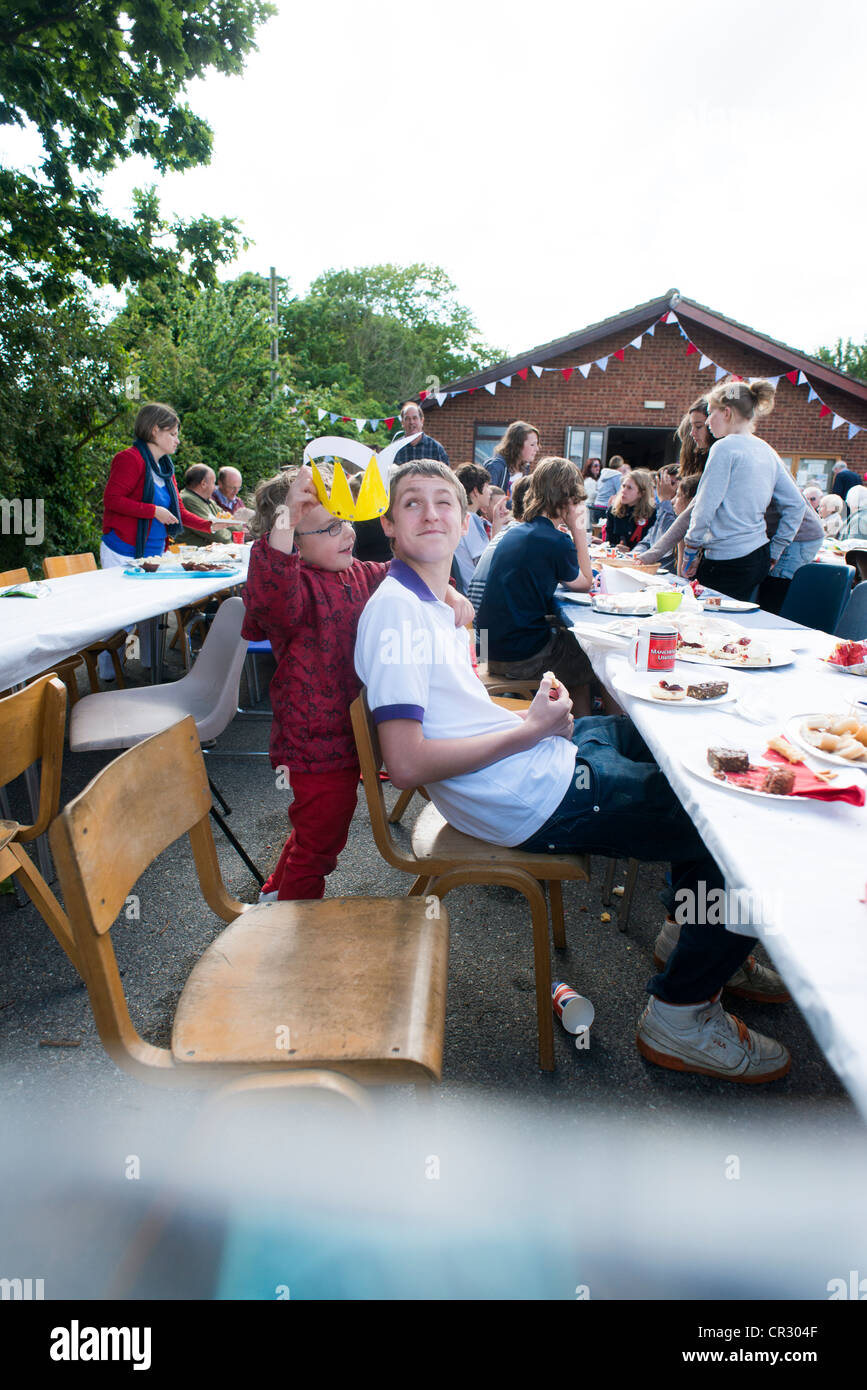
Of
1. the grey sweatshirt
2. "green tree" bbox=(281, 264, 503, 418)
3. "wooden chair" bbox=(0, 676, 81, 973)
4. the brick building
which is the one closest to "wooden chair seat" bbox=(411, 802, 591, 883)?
"wooden chair" bbox=(0, 676, 81, 973)

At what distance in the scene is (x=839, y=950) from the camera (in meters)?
0.89

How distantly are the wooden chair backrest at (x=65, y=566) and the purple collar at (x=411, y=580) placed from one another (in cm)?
353

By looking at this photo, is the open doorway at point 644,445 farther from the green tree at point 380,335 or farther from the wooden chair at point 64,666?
the green tree at point 380,335

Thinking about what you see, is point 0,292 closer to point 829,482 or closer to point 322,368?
point 829,482

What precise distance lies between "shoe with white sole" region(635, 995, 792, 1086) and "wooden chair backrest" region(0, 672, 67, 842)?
Answer: 1845 millimetres

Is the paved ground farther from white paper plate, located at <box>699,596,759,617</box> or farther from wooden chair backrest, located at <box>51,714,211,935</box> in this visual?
white paper plate, located at <box>699,596,759,617</box>

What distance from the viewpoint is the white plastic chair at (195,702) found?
9.50ft

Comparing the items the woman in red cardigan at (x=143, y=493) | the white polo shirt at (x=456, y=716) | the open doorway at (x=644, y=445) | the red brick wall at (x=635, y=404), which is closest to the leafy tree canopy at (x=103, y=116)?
the woman in red cardigan at (x=143, y=493)

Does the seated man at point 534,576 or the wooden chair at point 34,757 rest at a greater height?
the seated man at point 534,576

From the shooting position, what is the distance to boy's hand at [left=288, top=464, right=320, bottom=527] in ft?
6.25

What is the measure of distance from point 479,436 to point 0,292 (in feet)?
31.4

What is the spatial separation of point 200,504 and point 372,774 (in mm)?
6396

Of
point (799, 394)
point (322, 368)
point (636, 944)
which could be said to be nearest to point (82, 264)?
point (636, 944)
